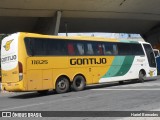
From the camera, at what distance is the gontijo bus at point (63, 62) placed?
52.2ft

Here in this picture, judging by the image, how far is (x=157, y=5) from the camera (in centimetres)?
3925

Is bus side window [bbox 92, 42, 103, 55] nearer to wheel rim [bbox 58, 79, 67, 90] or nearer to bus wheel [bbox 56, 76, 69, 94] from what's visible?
bus wheel [bbox 56, 76, 69, 94]

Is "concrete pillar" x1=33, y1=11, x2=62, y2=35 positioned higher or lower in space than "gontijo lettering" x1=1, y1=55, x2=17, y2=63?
higher

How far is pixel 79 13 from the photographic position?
36750 millimetres

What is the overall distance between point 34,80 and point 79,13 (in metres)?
21.7

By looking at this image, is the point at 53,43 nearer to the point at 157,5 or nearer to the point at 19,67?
the point at 19,67

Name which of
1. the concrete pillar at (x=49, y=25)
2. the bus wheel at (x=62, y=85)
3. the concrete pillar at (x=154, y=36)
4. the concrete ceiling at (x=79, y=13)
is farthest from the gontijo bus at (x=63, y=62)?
the concrete pillar at (x=154, y=36)

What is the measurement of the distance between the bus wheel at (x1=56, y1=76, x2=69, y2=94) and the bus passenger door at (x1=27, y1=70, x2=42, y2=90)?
1.20m

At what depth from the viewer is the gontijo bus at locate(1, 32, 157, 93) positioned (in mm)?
15898

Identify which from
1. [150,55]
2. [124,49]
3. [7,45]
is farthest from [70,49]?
[150,55]

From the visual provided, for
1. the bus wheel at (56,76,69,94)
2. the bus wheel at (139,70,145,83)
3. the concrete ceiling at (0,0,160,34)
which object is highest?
the concrete ceiling at (0,0,160,34)

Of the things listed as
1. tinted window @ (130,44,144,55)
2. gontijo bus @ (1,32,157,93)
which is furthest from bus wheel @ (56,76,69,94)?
tinted window @ (130,44,144,55)

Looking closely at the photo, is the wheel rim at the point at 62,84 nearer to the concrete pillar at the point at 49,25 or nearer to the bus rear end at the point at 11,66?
the bus rear end at the point at 11,66

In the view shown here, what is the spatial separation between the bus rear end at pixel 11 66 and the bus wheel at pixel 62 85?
7.16 ft
